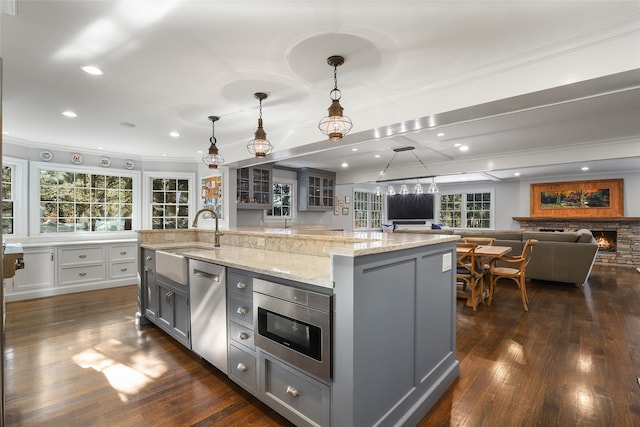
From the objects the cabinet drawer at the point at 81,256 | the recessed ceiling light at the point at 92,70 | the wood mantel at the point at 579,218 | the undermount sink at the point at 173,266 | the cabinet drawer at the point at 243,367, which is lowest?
the cabinet drawer at the point at 243,367

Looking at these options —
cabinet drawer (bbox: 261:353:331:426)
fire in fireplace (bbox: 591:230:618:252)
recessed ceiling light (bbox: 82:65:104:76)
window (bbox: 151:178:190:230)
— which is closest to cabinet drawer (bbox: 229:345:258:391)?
cabinet drawer (bbox: 261:353:331:426)

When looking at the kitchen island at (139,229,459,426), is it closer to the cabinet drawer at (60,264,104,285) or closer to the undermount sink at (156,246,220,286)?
the undermount sink at (156,246,220,286)

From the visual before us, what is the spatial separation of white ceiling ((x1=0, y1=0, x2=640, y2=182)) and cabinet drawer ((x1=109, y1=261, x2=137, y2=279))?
226cm

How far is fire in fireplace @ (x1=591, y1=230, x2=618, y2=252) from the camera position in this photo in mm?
7871

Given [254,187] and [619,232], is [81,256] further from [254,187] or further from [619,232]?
[619,232]

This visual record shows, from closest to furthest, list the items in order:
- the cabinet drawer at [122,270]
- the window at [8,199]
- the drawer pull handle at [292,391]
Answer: the drawer pull handle at [292,391]
the window at [8,199]
the cabinet drawer at [122,270]

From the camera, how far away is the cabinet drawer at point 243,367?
6.51 feet

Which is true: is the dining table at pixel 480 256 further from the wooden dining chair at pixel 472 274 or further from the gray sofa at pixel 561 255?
the gray sofa at pixel 561 255

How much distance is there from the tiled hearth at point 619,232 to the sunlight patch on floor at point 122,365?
966 cm

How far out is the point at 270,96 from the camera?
304 cm

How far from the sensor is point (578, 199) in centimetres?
820

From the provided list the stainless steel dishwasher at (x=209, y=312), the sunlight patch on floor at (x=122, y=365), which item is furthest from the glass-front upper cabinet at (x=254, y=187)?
the stainless steel dishwasher at (x=209, y=312)

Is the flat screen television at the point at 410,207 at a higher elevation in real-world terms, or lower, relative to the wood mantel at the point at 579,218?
higher

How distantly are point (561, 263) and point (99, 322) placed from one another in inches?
266
